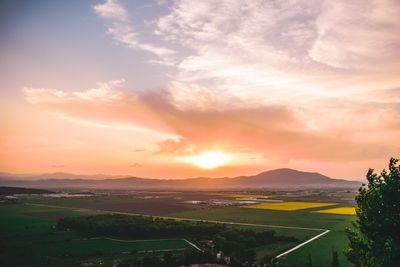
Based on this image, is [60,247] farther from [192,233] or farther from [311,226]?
[311,226]

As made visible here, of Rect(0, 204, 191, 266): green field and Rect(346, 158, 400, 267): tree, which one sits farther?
Rect(0, 204, 191, 266): green field

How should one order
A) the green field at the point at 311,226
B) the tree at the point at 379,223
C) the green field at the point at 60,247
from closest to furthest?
1. the tree at the point at 379,223
2. the green field at the point at 60,247
3. the green field at the point at 311,226

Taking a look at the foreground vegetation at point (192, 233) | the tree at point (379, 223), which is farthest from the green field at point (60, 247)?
the tree at point (379, 223)

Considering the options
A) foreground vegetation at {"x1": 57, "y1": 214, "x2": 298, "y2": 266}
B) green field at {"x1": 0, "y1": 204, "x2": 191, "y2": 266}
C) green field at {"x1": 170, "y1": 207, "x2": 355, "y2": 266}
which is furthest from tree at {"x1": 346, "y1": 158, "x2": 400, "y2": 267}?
green field at {"x1": 0, "y1": 204, "x2": 191, "y2": 266}

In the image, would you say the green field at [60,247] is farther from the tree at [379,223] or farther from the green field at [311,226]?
the tree at [379,223]

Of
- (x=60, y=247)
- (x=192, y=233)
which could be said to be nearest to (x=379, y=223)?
(x=60, y=247)

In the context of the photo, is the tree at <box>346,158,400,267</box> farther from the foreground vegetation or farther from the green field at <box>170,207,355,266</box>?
the foreground vegetation
